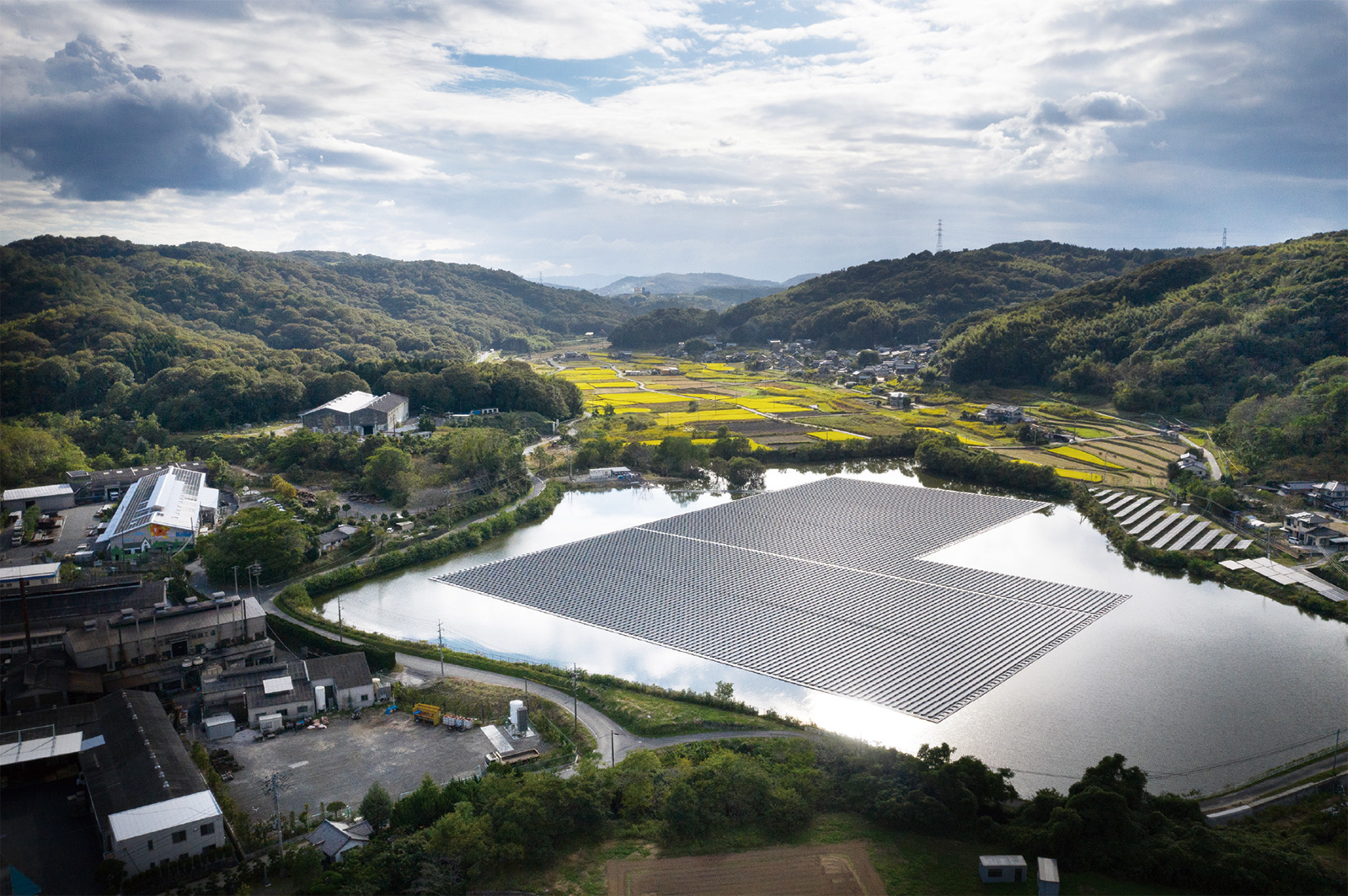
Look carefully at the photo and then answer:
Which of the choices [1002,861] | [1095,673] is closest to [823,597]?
[1095,673]

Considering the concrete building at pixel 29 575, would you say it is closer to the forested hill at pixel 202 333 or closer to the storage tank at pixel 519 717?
the storage tank at pixel 519 717

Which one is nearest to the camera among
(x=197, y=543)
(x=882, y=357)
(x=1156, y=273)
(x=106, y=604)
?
(x=106, y=604)

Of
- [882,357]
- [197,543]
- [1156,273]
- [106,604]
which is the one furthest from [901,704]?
[882,357]

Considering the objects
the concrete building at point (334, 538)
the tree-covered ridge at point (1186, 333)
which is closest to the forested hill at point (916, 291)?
the tree-covered ridge at point (1186, 333)

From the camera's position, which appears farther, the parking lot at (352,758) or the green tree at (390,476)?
the green tree at (390,476)

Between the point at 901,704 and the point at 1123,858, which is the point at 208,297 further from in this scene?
the point at 1123,858

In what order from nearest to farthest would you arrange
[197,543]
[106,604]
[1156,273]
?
[106,604], [197,543], [1156,273]

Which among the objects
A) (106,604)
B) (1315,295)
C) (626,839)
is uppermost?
(1315,295)

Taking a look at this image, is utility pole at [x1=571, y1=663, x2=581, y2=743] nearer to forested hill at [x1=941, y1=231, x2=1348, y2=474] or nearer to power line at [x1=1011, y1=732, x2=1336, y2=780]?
power line at [x1=1011, y1=732, x2=1336, y2=780]
